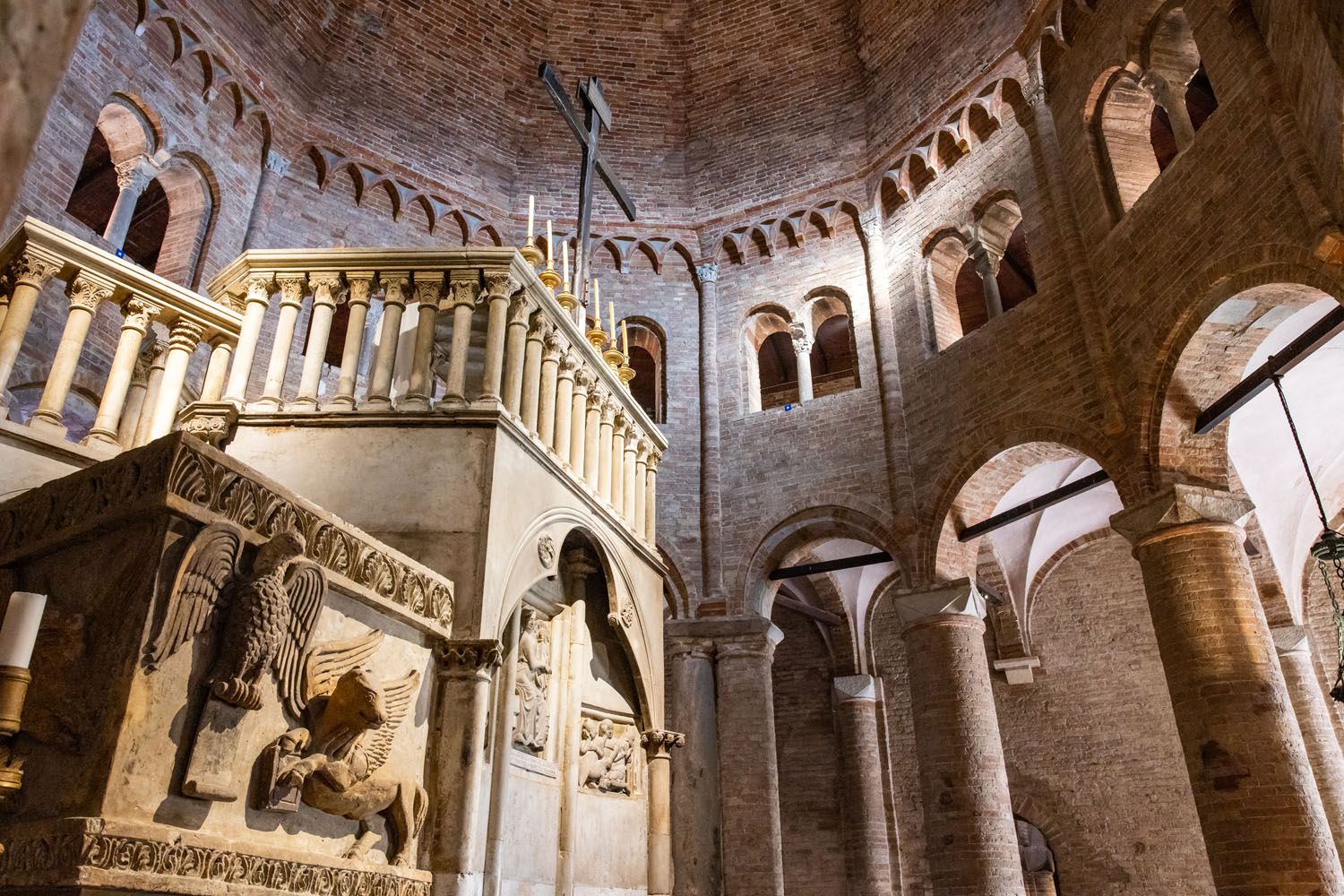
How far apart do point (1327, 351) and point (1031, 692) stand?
640 centimetres

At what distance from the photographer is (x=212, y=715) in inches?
103

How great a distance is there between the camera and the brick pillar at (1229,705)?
6879mm

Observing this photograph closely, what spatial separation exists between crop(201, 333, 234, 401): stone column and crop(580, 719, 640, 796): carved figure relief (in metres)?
2.52

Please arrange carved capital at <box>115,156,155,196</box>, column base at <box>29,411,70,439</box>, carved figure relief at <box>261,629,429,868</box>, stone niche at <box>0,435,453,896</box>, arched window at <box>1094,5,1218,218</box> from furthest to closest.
A: carved capital at <box>115,156,155,196</box> < arched window at <box>1094,5,1218,218</box> < column base at <box>29,411,70,439</box> < carved figure relief at <box>261,629,429,868</box> < stone niche at <box>0,435,453,896</box>

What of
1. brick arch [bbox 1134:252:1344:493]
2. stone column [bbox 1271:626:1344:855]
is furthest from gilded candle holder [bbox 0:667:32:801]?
stone column [bbox 1271:626:1344:855]

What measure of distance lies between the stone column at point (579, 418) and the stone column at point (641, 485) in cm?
80

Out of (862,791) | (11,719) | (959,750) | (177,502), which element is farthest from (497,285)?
(862,791)

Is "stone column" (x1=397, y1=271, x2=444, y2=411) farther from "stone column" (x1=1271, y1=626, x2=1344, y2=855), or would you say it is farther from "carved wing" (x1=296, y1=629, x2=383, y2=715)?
"stone column" (x1=1271, y1=626, x2=1344, y2=855)

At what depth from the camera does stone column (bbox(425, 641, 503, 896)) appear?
11.4 feet

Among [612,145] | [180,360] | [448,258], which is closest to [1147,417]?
[448,258]

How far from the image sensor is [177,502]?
263cm

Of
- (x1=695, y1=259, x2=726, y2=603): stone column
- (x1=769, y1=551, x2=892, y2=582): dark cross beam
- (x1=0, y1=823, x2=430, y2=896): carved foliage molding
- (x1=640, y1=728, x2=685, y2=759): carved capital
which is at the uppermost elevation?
(x1=695, y1=259, x2=726, y2=603): stone column

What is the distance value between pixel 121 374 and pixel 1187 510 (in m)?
7.73

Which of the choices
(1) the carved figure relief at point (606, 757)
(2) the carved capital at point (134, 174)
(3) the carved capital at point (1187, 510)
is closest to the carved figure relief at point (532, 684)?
(1) the carved figure relief at point (606, 757)
